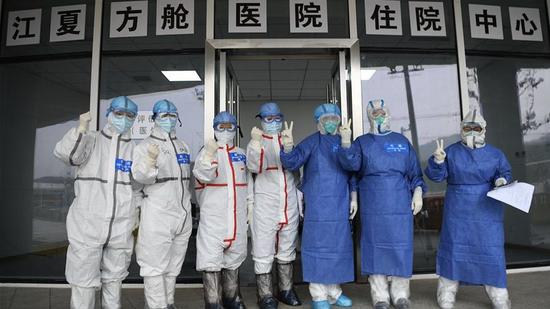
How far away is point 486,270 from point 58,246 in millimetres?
3577

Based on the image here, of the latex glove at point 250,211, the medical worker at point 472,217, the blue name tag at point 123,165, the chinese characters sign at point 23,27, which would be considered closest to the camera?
the blue name tag at point 123,165

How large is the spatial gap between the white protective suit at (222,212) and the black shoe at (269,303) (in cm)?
31

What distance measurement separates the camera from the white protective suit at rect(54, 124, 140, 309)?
7.32 ft

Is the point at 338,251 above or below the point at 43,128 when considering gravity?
below

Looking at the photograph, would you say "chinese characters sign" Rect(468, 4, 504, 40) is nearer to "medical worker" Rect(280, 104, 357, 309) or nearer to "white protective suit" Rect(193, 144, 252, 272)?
"medical worker" Rect(280, 104, 357, 309)

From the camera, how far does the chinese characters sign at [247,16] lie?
12.2 ft

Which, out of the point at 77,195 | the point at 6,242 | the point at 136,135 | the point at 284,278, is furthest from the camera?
the point at 6,242

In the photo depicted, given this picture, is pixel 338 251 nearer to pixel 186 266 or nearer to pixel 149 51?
pixel 186 266

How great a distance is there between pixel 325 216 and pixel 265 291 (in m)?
0.68

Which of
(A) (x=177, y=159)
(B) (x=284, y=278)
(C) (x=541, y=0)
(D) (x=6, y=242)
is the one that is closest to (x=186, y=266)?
(B) (x=284, y=278)

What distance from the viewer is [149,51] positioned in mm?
3709

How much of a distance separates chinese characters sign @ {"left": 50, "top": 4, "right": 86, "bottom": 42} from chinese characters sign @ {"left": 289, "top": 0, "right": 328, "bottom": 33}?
1990mm

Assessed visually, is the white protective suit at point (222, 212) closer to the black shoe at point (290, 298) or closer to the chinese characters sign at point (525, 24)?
the black shoe at point (290, 298)

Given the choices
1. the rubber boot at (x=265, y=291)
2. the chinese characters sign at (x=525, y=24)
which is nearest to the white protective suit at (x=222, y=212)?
the rubber boot at (x=265, y=291)
